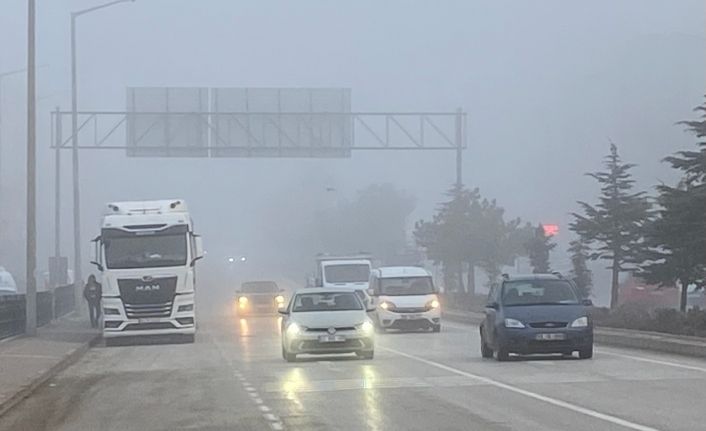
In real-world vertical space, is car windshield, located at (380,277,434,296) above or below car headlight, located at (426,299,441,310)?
above

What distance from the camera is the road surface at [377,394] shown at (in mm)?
15672

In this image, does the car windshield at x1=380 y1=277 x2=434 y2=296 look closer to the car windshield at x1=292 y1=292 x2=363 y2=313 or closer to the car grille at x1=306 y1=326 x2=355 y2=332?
the car windshield at x1=292 y1=292 x2=363 y2=313

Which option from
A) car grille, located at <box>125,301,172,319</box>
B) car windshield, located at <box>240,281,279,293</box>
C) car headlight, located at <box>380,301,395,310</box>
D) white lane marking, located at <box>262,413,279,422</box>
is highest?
white lane marking, located at <box>262,413,279,422</box>

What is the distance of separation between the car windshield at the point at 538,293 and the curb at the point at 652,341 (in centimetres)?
246

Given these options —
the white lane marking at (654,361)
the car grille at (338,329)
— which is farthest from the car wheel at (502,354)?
the car grille at (338,329)

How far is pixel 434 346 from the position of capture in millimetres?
32656

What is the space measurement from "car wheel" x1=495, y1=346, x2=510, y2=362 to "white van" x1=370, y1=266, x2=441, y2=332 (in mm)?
14368

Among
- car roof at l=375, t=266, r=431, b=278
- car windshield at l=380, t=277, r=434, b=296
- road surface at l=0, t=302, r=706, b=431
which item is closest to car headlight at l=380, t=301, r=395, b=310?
car windshield at l=380, t=277, r=434, b=296

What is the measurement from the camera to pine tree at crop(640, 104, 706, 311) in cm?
3869

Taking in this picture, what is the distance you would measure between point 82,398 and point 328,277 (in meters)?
35.8

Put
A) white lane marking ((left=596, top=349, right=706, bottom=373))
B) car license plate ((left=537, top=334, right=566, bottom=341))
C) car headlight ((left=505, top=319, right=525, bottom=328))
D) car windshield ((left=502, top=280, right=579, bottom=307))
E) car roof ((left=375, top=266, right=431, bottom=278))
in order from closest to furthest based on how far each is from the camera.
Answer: white lane marking ((left=596, top=349, right=706, bottom=373)) < car license plate ((left=537, top=334, right=566, bottom=341)) < car headlight ((left=505, top=319, right=525, bottom=328)) < car windshield ((left=502, top=280, right=579, bottom=307)) < car roof ((left=375, top=266, right=431, bottom=278))

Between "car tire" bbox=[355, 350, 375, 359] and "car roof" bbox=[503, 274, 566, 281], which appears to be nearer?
"car roof" bbox=[503, 274, 566, 281]

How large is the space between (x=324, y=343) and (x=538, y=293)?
169 inches

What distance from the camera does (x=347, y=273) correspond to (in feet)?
186
